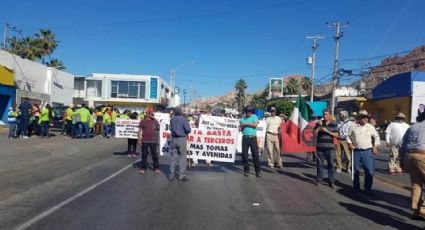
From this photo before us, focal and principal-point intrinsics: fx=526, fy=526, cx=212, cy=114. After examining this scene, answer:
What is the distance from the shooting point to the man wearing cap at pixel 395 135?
15.8 m

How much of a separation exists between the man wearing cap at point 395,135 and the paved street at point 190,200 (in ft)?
3.34

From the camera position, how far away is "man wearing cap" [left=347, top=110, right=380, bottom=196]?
11.3m

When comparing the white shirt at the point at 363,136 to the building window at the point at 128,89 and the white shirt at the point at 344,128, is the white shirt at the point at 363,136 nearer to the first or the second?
the white shirt at the point at 344,128

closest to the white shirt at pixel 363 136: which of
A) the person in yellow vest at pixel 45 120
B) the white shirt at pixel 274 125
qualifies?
the white shirt at pixel 274 125

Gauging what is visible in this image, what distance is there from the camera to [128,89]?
270 ft

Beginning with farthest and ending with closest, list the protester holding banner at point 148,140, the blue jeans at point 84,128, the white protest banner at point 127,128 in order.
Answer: the blue jeans at point 84,128 < the white protest banner at point 127,128 < the protester holding banner at point 148,140

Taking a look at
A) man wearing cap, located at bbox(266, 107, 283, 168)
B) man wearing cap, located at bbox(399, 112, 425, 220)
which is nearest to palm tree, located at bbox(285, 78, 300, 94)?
man wearing cap, located at bbox(266, 107, 283, 168)

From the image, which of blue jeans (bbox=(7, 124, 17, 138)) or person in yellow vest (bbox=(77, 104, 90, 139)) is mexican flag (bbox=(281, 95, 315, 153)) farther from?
blue jeans (bbox=(7, 124, 17, 138))

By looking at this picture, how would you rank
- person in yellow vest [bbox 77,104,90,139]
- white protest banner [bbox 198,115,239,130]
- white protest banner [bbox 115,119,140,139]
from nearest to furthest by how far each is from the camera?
white protest banner [bbox 198,115,239,130]
white protest banner [bbox 115,119,140,139]
person in yellow vest [bbox 77,104,90,139]

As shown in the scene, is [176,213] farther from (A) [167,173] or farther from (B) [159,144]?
(B) [159,144]

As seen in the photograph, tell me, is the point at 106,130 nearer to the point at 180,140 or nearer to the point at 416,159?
the point at 180,140

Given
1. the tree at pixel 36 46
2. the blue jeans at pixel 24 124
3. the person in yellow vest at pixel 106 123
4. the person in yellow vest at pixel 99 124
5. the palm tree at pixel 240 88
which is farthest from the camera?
the palm tree at pixel 240 88

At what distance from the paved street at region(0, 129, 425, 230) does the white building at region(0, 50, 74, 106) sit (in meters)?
22.0

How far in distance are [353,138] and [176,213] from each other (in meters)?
5.02
